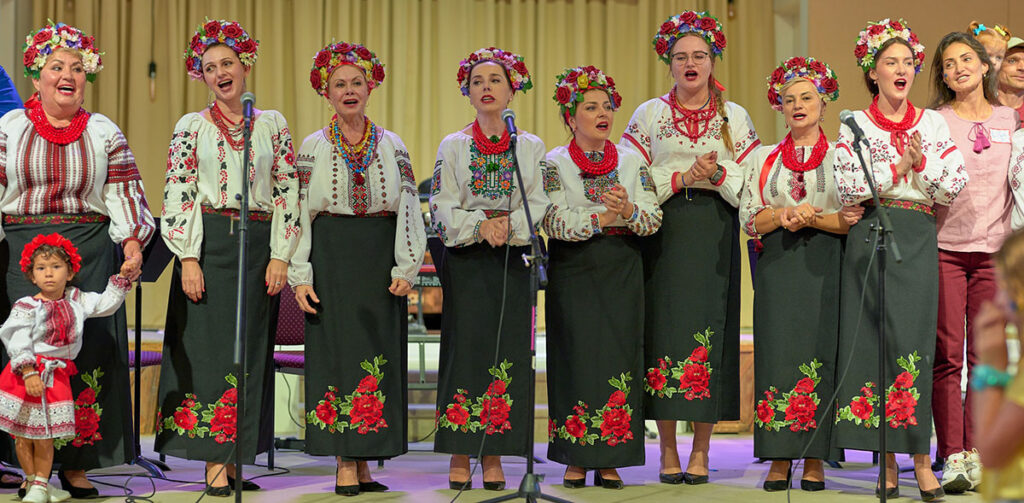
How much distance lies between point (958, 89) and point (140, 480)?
351 centimetres

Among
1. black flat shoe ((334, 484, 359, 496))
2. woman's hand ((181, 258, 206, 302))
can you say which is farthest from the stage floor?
woman's hand ((181, 258, 206, 302))

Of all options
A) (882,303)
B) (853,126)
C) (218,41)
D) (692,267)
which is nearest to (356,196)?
(218,41)

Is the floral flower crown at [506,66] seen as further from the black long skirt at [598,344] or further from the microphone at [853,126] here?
the microphone at [853,126]

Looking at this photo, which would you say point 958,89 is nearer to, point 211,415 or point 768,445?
point 768,445

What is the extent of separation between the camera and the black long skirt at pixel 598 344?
4.24m

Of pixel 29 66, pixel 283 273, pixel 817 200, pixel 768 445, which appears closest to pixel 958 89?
pixel 817 200

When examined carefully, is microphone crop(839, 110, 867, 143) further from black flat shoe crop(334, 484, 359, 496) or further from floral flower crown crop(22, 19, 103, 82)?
floral flower crown crop(22, 19, 103, 82)

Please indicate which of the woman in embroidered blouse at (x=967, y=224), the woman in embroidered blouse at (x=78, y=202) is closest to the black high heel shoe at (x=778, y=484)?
the woman in embroidered blouse at (x=967, y=224)

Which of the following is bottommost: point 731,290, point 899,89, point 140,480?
point 140,480

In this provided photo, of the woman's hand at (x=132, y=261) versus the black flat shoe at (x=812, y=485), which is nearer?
the woman's hand at (x=132, y=261)

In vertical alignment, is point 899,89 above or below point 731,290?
above

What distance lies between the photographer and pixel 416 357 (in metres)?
7.18

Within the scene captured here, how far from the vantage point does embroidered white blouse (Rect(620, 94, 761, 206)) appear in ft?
14.1

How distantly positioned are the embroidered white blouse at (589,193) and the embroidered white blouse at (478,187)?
75 mm
